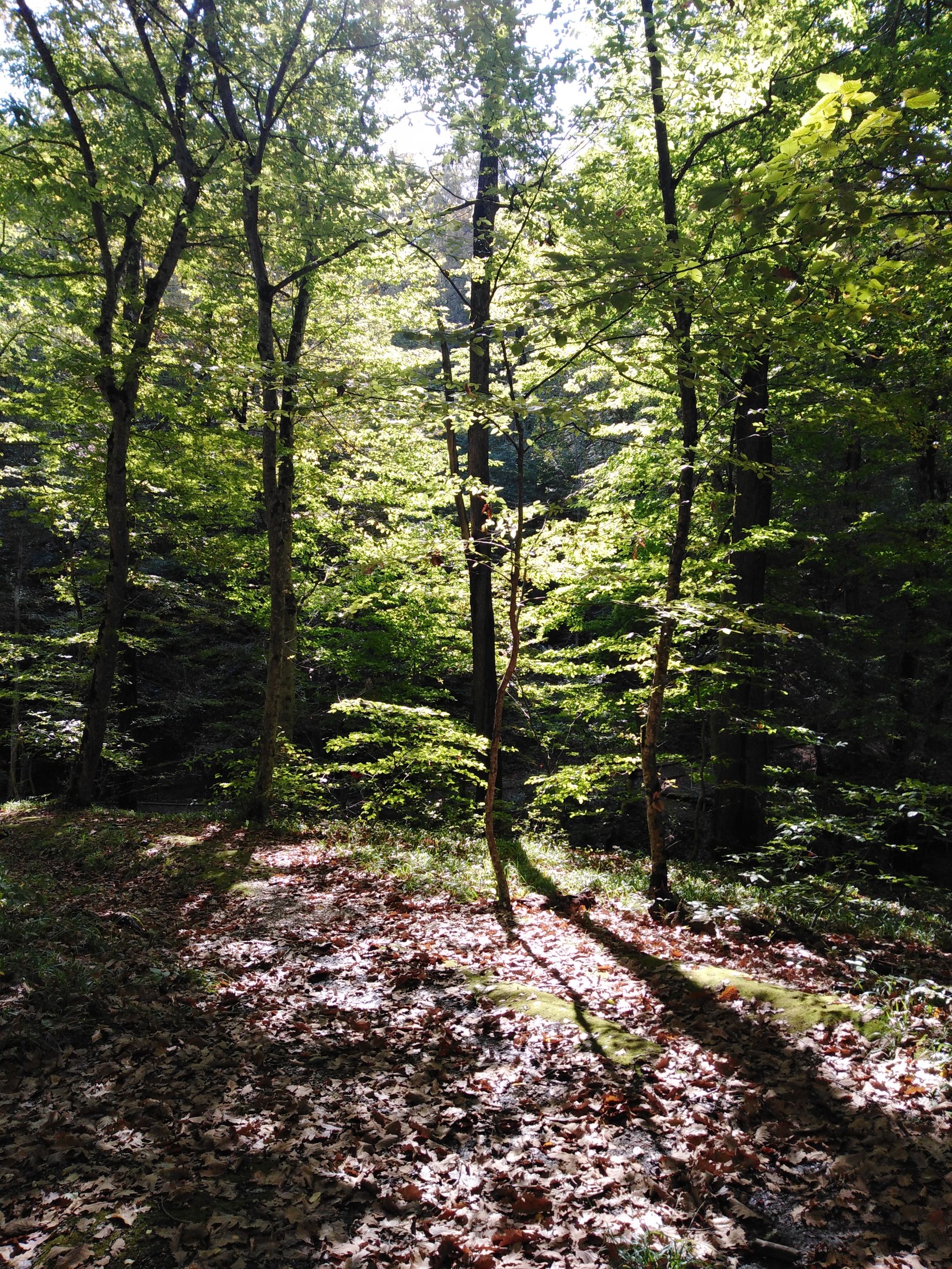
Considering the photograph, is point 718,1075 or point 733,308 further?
point 733,308

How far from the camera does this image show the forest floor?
2.80 m

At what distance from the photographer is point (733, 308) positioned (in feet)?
16.0

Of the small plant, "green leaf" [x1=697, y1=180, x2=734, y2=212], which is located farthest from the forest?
"green leaf" [x1=697, y1=180, x2=734, y2=212]

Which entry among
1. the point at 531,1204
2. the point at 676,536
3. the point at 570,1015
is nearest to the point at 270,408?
the point at 676,536

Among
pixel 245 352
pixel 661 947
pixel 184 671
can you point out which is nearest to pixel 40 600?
pixel 184 671

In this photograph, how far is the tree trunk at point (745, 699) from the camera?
34.6ft

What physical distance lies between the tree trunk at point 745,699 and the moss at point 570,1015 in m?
6.29

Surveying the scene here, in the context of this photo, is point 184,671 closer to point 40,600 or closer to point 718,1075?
point 40,600

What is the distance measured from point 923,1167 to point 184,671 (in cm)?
2033

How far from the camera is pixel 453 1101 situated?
3.76 m

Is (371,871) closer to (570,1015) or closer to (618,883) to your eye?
(618,883)

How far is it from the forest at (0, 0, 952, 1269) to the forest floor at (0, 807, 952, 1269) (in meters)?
0.03

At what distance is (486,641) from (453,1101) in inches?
310

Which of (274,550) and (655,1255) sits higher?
(274,550)
